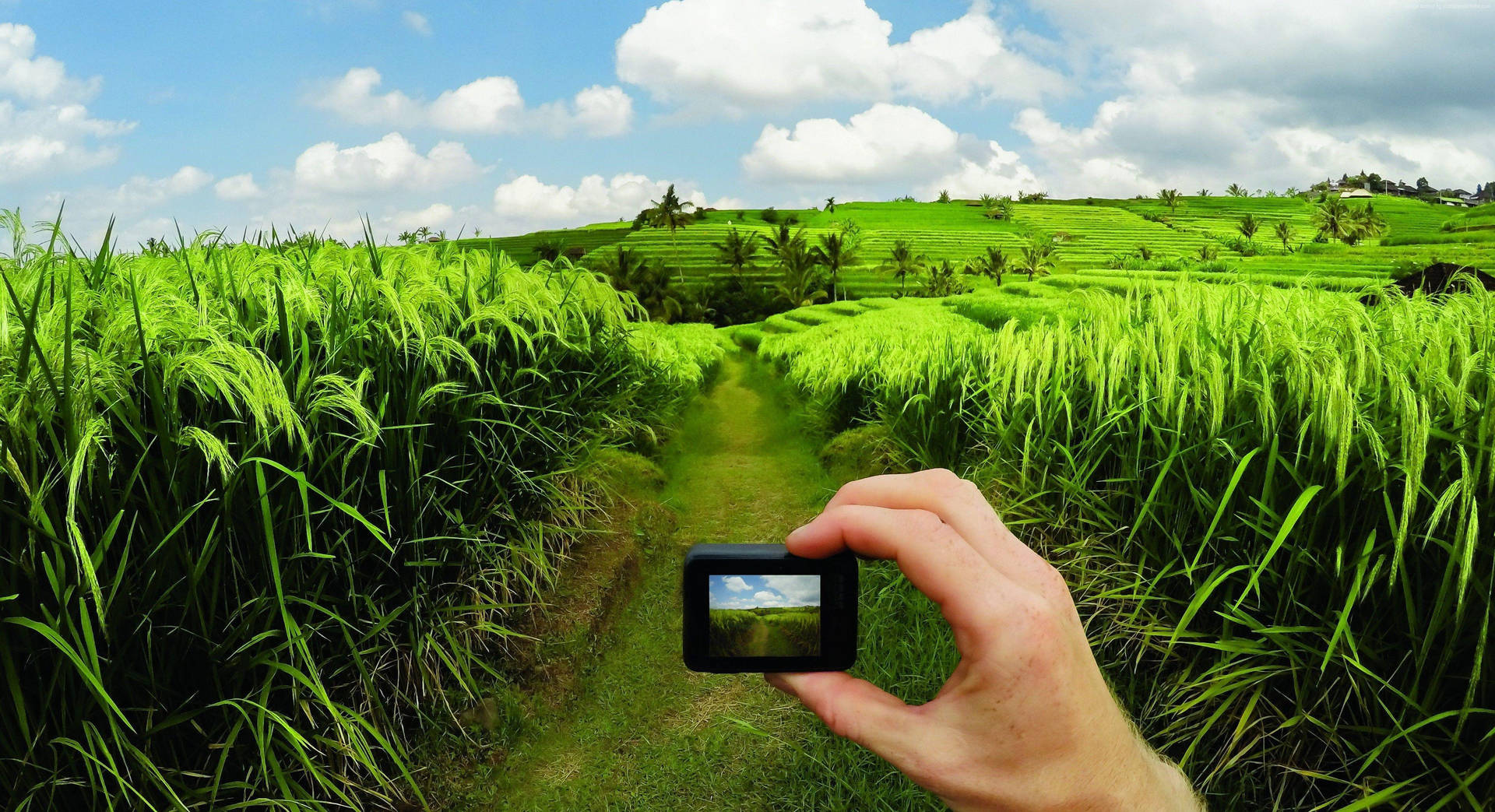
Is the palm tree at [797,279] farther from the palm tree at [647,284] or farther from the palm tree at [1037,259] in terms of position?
the palm tree at [1037,259]

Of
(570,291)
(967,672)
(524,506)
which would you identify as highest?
(570,291)

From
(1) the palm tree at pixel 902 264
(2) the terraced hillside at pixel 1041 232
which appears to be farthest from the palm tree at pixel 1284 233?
(1) the palm tree at pixel 902 264

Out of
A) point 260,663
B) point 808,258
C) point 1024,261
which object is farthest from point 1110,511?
point 1024,261

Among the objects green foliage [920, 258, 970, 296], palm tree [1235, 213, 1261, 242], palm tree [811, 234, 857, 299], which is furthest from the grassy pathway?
palm tree [1235, 213, 1261, 242]

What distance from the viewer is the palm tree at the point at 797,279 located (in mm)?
36094

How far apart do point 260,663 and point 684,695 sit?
1435 mm

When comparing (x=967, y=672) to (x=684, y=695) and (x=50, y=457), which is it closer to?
(x=50, y=457)

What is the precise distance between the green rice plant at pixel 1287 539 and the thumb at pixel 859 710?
103 centimetres

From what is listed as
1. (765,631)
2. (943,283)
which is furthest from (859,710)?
(943,283)

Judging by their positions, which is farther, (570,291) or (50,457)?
(570,291)

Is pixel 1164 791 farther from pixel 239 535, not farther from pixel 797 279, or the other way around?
pixel 797 279

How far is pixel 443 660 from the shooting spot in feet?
7.71

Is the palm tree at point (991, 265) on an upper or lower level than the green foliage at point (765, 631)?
upper

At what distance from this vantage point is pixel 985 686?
89 centimetres
